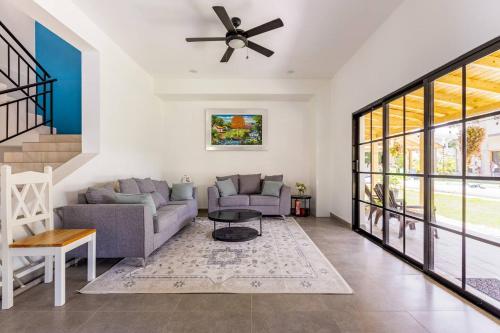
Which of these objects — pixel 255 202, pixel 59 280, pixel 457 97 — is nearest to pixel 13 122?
pixel 59 280

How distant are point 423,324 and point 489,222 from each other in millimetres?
1002

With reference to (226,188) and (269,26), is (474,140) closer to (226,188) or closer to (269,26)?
(269,26)

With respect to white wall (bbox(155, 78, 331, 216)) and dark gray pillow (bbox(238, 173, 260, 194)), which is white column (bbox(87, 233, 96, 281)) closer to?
dark gray pillow (bbox(238, 173, 260, 194))

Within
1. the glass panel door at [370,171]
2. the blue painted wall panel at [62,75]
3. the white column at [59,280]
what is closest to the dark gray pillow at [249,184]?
the glass panel door at [370,171]

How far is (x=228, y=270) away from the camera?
104 inches

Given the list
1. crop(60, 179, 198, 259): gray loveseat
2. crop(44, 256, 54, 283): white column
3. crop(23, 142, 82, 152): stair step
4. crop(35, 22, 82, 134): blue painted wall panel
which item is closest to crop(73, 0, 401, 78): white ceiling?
crop(35, 22, 82, 134): blue painted wall panel

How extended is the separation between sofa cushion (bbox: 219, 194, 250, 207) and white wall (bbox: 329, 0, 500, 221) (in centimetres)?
201

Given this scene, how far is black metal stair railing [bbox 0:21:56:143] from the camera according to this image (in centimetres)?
380

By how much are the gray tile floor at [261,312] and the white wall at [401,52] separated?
2.23 metres

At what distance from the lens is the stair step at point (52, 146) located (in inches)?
150

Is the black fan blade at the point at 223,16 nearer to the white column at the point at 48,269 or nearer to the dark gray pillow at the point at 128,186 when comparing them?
the dark gray pillow at the point at 128,186

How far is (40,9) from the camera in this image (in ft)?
8.45

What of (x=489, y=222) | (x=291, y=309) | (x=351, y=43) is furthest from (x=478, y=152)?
(x=351, y=43)

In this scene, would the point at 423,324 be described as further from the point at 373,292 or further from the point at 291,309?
the point at 291,309
